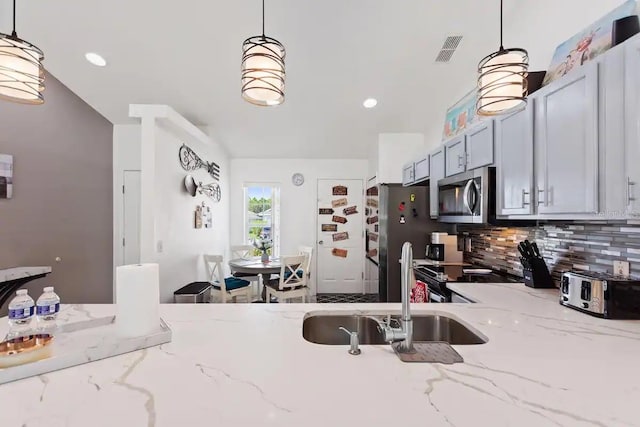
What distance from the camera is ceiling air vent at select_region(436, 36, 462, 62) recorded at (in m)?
2.85

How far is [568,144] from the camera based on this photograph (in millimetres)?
1549

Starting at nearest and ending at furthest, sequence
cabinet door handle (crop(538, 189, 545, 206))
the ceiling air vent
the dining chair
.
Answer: cabinet door handle (crop(538, 189, 545, 206)) < the ceiling air vent < the dining chair

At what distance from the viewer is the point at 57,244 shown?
3760mm

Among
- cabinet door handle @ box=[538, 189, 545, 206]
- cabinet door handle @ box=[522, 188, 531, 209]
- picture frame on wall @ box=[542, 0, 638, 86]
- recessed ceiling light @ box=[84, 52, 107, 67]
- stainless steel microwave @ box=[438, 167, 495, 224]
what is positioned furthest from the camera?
recessed ceiling light @ box=[84, 52, 107, 67]

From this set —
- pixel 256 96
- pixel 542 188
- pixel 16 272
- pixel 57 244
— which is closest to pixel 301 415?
pixel 256 96

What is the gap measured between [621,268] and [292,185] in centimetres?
462

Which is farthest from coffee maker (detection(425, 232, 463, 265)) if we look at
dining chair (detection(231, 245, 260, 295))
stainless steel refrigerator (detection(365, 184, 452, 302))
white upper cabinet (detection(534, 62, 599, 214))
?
dining chair (detection(231, 245, 260, 295))

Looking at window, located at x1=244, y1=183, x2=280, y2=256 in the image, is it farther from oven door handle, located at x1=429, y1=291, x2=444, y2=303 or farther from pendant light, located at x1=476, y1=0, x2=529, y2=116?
pendant light, located at x1=476, y1=0, x2=529, y2=116

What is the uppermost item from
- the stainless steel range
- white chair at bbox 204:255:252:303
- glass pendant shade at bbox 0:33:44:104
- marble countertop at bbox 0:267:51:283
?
glass pendant shade at bbox 0:33:44:104

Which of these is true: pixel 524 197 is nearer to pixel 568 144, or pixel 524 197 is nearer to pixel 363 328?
pixel 568 144

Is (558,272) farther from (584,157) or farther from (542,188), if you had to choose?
(584,157)

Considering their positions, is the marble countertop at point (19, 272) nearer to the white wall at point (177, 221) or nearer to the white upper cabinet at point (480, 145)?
the white wall at point (177, 221)

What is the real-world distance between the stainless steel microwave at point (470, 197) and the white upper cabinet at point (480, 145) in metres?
0.08

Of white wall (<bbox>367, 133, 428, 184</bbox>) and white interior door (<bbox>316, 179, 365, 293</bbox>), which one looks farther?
white interior door (<bbox>316, 179, 365, 293</bbox>)
